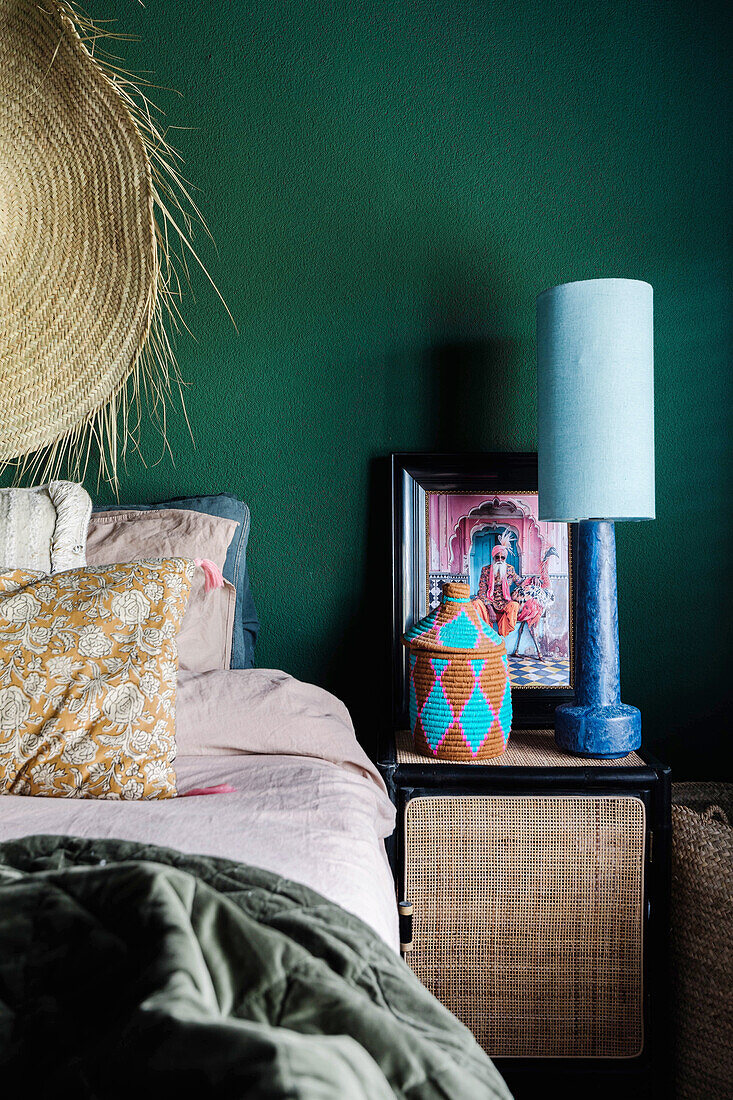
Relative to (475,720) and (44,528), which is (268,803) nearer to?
(475,720)

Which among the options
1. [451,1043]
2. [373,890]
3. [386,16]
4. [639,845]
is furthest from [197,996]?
[386,16]

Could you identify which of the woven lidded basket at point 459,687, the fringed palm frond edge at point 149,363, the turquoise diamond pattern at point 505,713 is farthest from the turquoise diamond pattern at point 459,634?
the fringed palm frond edge at point 149,363

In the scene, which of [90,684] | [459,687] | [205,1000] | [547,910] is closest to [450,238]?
[459,687]

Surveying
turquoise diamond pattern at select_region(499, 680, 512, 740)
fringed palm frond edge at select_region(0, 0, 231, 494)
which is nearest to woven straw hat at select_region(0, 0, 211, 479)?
fringed palm frond edge at select_region(0, 0, 231, 494)

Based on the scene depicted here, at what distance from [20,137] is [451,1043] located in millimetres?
1969

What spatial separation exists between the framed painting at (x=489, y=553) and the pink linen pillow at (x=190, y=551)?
1.40ft

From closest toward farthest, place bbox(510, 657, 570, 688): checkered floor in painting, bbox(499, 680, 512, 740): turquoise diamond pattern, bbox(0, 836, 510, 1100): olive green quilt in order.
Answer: bbox(0, 836, 510, 1100): olive green quilt, bbox(499, 680, 512, 740): turquoise diamond pattern, bbox(510, 657, 570, 688): checkered floor in painting

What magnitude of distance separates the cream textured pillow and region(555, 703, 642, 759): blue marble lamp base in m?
1.05

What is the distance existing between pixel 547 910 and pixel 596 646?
1.70 feet

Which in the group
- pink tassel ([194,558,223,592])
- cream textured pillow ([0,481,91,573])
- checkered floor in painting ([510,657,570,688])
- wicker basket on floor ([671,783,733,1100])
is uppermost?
cream textured pillow ([0,481,91,573])

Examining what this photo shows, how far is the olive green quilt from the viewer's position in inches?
19.6

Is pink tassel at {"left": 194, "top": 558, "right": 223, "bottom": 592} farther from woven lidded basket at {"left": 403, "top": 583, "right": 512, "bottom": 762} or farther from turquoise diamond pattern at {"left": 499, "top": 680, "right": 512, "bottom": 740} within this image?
turquoise diamond pattern at {"left": 499, "top": 680, "right": 512, "bottom": 740}

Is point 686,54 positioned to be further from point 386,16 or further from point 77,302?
point 77,302

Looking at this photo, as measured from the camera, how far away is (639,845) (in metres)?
1.63
